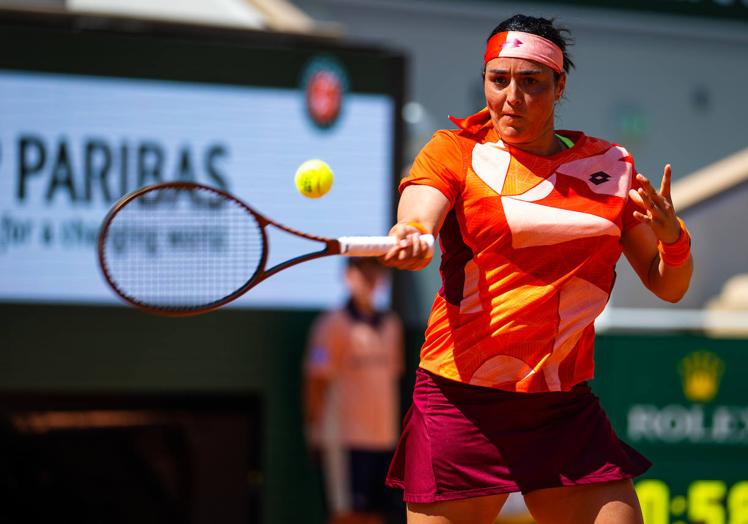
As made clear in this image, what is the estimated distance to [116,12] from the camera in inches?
291

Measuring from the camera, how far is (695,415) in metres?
6.38

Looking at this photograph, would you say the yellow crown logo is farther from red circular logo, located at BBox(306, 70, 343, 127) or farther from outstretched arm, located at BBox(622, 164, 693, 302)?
outstretched arm, located at BBox(622, 164, 693, 302)

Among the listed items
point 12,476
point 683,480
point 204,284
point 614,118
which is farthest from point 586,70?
point 204,284

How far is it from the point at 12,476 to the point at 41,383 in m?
0.48

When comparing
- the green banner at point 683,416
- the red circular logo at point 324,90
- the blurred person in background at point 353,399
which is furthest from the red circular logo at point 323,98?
the green banner at point 683,416

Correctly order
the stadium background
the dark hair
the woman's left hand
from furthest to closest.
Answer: the stadium background
the dark hair
the woman's left hand

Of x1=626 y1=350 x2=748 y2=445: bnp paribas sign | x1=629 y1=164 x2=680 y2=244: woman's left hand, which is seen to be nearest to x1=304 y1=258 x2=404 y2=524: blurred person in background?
x1=626 y1=350 x2=748 y2=445: bnp paribas sign

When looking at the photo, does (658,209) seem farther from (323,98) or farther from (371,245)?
(323,98)

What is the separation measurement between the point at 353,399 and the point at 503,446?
3.72 metres

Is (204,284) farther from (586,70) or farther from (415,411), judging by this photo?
(586,70)

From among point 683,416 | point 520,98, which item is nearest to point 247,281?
point 520,98

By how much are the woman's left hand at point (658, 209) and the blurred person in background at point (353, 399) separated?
3.73 metres

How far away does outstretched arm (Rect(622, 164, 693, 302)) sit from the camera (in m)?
3.19

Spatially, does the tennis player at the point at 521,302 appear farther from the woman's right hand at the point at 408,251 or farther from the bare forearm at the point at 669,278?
the woman's right hand at the point at 408,251
